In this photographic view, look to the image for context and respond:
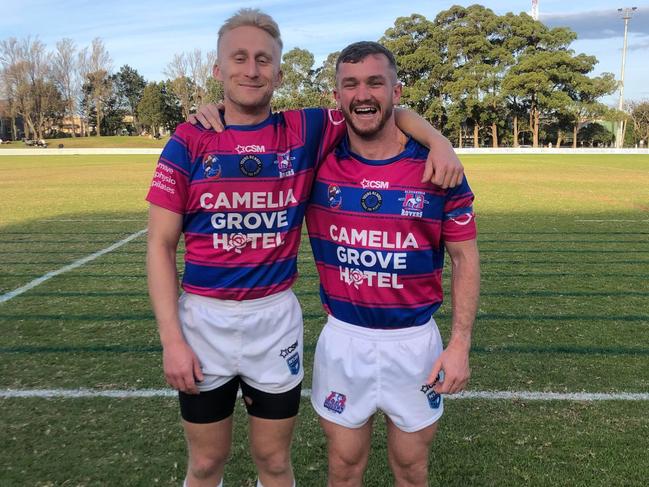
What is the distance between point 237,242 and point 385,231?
55 cm

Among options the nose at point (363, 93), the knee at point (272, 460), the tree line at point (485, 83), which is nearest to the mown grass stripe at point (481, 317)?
the knee at point (272, 460)

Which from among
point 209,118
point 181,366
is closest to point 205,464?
point 181,366

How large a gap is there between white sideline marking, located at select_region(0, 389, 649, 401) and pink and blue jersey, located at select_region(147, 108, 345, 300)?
1.82 m

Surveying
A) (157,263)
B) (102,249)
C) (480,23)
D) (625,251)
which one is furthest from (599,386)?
(480,23)

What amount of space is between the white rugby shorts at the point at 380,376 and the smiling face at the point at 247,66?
3.01ft

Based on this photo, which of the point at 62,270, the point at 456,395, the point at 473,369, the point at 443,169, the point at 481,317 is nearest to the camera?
the point at 443,169

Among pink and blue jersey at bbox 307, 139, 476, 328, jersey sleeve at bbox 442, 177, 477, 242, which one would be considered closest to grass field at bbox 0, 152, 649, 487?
pink and blue jersey at bbox 307, 139, 476, 328

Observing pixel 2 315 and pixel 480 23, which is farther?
pixel 480 23

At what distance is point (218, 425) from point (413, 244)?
1.02 m

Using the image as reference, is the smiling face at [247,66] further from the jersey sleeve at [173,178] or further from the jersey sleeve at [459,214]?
the jersey sleeve at [459,214]

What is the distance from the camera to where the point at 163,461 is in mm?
2957

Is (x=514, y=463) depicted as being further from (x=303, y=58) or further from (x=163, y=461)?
(x=303, y=58)

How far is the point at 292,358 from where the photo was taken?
7.25 feet

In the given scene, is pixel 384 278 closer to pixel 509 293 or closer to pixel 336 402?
pixel 336 402
